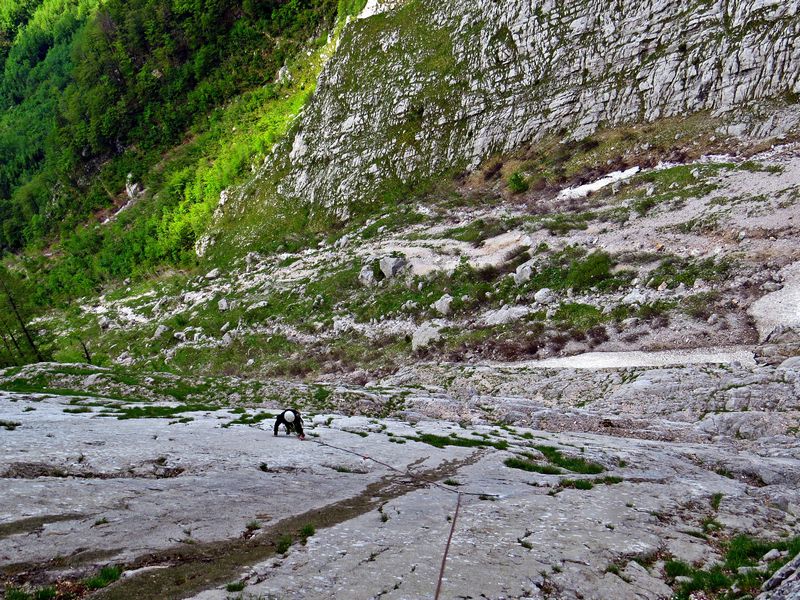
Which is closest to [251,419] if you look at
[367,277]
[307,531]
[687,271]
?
[307,531]

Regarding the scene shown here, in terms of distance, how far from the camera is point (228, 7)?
124 metres

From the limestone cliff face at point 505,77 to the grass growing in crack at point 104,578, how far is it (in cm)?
6511

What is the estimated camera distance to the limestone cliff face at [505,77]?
2194 inches

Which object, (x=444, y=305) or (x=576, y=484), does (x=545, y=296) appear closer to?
(x=444, y=305)

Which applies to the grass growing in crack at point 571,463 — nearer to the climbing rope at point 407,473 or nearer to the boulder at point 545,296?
the climbing rope at point 407,473

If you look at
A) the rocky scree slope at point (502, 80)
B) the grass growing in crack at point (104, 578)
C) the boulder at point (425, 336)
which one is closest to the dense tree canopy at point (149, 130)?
the rocky scree slope at point (502, 80)

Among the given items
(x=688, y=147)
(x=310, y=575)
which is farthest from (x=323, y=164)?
(x=310, y=575)

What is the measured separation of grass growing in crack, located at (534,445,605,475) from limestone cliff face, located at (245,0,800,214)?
176ft

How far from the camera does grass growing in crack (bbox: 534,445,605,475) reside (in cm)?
1903

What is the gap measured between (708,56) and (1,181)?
565 feet

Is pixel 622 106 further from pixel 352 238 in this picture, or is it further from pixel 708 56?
pixel 352 238

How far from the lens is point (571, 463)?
1970cm

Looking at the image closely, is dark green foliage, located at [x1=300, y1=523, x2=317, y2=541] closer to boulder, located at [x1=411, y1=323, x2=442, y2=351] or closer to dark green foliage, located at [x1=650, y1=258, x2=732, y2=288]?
boulder, located at [x1=411, y1=323, x2=442, y2=351]

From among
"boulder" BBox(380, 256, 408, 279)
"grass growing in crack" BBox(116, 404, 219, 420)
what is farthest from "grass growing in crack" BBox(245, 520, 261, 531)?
"boulder" BBox(380, 256, 408, 279)
